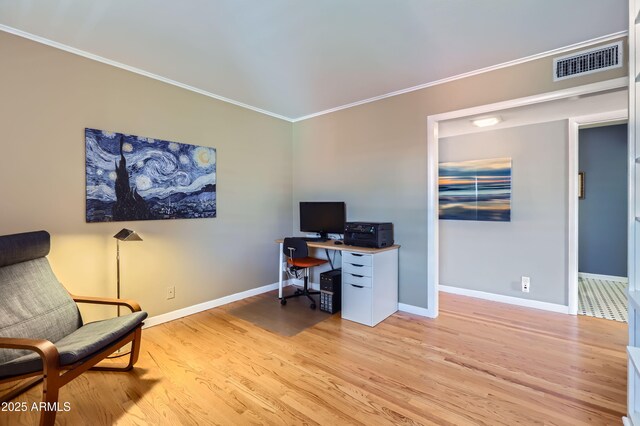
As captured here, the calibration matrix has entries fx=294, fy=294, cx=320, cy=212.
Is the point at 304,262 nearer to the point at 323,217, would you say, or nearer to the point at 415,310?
the point at 323,217

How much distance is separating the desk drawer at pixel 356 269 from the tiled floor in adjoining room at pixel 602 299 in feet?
8.04

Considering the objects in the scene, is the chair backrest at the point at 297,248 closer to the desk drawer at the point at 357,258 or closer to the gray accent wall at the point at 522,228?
the desk drawer at the point at 357,258

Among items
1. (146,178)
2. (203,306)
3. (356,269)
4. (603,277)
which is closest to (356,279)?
(356,269)

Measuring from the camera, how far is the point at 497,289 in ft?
12.3

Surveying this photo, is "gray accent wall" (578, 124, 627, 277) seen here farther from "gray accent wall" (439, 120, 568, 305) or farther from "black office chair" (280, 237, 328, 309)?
"black office chair" (280, 237, 328, 309)

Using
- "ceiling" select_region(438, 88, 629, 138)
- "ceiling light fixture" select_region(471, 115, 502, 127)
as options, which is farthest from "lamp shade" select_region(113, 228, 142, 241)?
"ceiling light fixture" select_region(471, 115, 502, 127)

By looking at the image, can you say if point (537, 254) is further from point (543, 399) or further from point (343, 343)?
point (343, 343)

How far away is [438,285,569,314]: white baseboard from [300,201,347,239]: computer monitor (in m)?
1.82

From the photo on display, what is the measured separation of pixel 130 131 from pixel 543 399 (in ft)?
12.7

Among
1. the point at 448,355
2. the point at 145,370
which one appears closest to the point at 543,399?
the point at 448,355

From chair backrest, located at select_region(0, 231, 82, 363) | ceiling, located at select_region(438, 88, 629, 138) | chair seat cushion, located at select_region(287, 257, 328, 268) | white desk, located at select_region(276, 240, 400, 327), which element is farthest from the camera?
chair seat cushion, located at select_region(287, 257, 328, 268)

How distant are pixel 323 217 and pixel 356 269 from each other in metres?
1.02

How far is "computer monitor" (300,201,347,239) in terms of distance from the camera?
3.75 meters

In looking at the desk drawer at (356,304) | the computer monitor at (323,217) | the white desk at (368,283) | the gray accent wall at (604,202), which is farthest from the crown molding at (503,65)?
the gray accent wall at (604,202)
